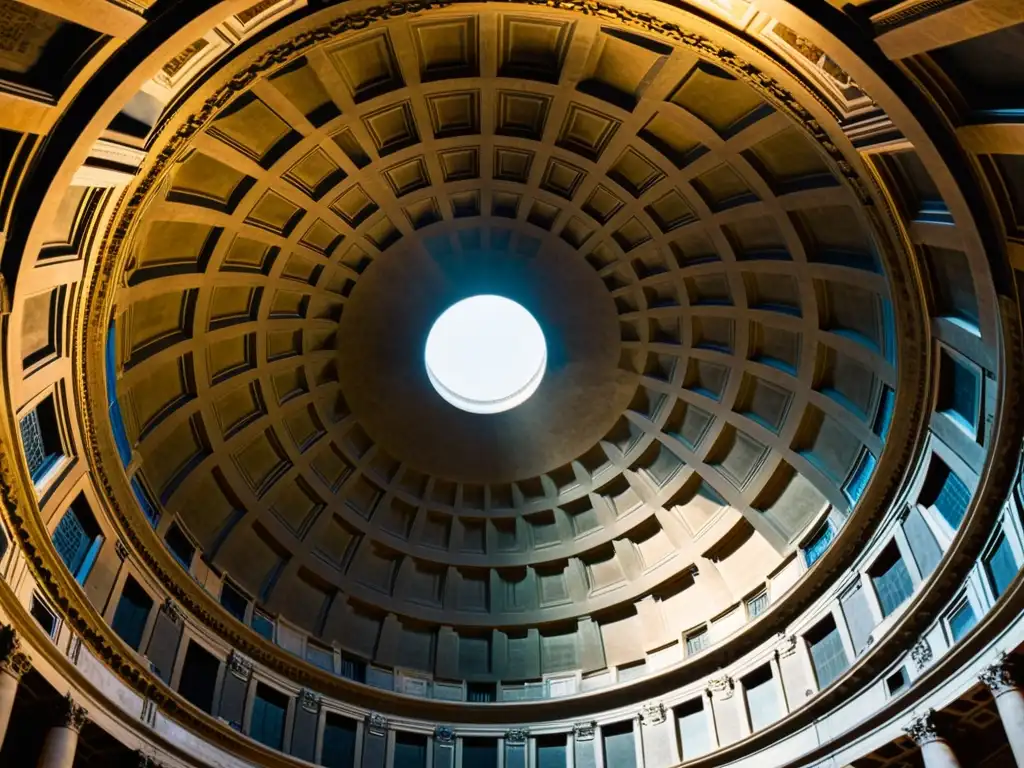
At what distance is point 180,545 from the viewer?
Answer: 29594 millimetres

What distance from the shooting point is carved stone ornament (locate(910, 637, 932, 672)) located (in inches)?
872

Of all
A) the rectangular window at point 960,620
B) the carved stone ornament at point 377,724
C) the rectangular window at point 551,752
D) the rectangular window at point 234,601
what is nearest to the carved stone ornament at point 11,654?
the rectangular window at point 234,601

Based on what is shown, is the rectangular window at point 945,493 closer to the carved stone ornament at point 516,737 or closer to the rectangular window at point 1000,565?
the rectangular window at point 1000,565

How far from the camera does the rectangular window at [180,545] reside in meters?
29.0

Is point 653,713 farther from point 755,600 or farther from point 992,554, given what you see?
point 992,554

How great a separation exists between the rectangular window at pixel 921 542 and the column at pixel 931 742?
3.85m

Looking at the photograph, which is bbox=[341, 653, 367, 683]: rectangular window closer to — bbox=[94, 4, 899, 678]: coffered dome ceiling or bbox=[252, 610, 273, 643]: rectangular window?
bbox=[94, 4, 899, 678]: coffered dome ceiling

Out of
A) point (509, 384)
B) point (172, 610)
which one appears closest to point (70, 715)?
point (172, 610)

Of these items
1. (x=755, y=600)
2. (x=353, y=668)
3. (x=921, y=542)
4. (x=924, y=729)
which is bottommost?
(x=924, y=729)

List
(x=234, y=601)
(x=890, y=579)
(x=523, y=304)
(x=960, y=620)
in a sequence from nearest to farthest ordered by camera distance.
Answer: (x=960, y=620) → (x=890, y=579) → (x=234, y=601) → (x=523, y=304)

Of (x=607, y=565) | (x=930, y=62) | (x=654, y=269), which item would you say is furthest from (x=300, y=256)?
(x=930, y=62)

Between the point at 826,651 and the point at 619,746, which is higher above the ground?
the point at 826,651

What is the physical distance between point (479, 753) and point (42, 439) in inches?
754

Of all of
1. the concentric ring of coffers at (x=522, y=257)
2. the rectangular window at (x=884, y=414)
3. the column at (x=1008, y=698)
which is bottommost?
the column at (x=1008, y=698)
